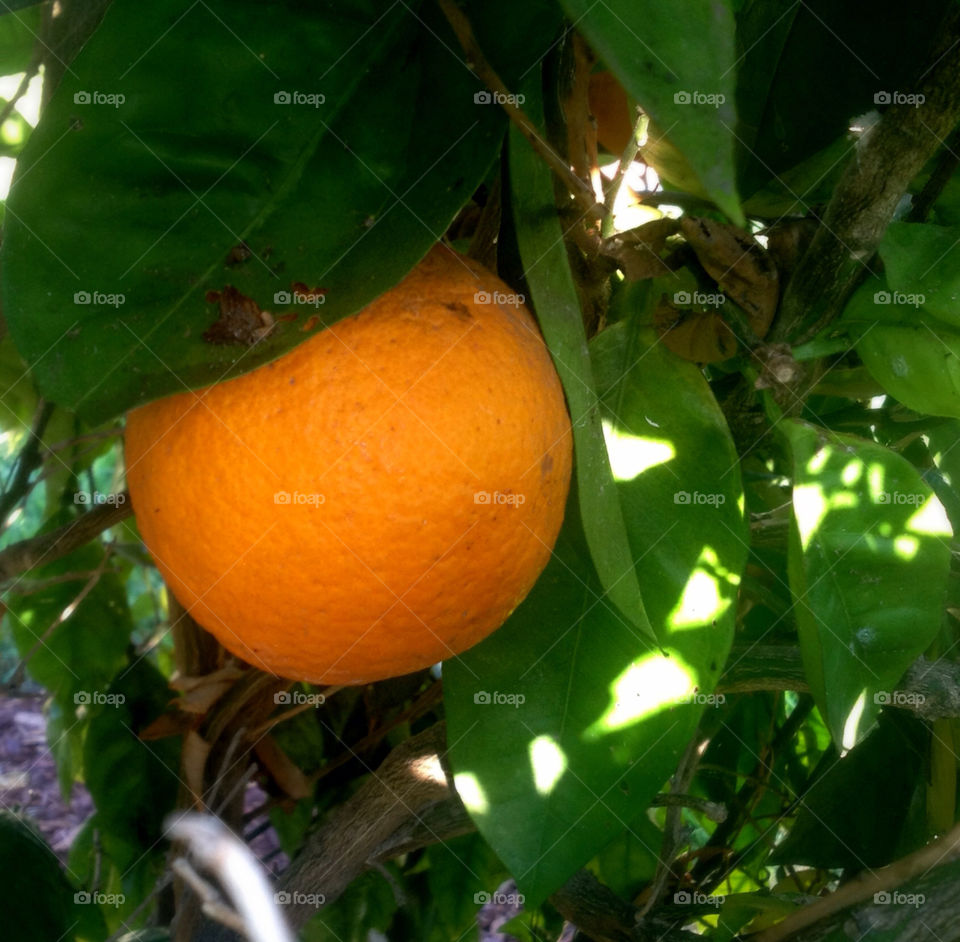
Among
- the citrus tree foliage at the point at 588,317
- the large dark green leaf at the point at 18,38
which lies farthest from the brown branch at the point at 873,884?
the large dark green leaf at the point at 18,38

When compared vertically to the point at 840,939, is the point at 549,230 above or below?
above

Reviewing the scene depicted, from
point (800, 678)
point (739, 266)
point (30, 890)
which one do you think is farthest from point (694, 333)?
point (30, 890)

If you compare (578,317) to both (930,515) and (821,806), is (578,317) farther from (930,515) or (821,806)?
(821,806)

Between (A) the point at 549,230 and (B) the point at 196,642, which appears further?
(B) the point at 196,642

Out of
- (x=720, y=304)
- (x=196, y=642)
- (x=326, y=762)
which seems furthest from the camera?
(x=326, y=762)

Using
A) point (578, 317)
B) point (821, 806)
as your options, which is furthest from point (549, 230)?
point (821, 806)

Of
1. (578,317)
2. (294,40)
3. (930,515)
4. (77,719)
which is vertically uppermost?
(294,40)
